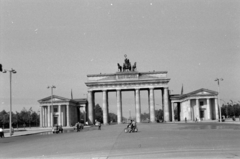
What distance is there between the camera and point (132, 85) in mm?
96375

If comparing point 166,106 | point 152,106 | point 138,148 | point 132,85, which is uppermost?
point 132,85

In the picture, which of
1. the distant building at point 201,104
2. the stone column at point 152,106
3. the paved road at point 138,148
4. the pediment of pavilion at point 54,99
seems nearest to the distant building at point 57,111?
the pediment of pavilion at point 54,99

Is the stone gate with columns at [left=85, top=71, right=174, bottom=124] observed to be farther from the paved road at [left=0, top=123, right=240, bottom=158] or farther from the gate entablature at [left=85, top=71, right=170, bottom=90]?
the paved road at [left=0, top=123, right=240, bottom=158]

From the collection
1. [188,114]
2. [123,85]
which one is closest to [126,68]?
[123,85]

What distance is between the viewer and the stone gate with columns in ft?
314

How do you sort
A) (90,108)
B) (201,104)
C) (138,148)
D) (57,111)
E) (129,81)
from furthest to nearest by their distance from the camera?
(57,111), (90,108), (129,81), (201,104), (138,148)

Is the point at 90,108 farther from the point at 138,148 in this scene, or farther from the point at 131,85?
the point at 138,148

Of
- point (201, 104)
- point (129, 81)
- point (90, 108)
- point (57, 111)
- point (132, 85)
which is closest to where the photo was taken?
point (201, 104)

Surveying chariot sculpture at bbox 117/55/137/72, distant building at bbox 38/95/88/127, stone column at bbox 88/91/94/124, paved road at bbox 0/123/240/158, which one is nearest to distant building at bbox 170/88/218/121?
chariot sculpture at bbox 117/55/137/72

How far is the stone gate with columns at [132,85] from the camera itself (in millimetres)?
95812

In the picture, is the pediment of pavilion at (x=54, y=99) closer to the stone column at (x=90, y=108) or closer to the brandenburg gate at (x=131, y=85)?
the stone column at (x=90, y=108)

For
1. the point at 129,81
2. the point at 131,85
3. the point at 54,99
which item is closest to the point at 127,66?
the point at 129,81

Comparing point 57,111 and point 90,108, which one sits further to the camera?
point 57,111

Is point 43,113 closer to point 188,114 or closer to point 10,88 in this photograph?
point 188,114
